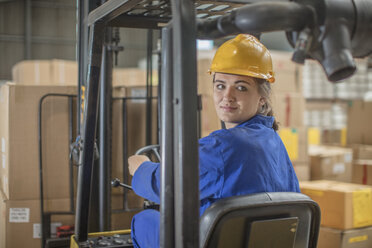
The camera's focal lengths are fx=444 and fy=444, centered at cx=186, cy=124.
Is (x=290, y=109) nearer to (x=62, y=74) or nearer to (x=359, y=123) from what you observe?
(x=359, y=123)

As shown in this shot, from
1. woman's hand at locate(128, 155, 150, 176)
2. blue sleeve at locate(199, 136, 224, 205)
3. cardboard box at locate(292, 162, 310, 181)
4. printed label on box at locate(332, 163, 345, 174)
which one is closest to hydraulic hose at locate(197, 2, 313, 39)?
blue sleeve at locate(199, 136, 224, 205)

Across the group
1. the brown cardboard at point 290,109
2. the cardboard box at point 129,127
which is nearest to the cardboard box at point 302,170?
the brown cardboard at point 290,109

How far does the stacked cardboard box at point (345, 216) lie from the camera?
394cm

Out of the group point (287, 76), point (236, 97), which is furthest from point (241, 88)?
point (287, 76)

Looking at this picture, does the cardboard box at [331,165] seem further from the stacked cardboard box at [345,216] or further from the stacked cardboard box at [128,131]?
the stacked cardboard box at [128,131]

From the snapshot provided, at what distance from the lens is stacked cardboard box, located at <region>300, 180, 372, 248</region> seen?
12.9 feet

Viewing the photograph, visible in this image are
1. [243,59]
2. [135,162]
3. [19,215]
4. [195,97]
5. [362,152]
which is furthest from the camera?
[362,152]

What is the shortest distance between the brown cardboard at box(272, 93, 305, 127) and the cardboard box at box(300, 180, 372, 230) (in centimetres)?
156

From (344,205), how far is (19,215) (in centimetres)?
272

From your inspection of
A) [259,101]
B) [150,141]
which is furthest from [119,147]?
[259,101]

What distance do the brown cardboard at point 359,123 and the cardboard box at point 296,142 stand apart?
6.67 ft

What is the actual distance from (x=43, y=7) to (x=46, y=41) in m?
1.04

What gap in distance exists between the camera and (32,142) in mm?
3391

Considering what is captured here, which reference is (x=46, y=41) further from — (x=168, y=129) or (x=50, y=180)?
(x=168, y=129)
